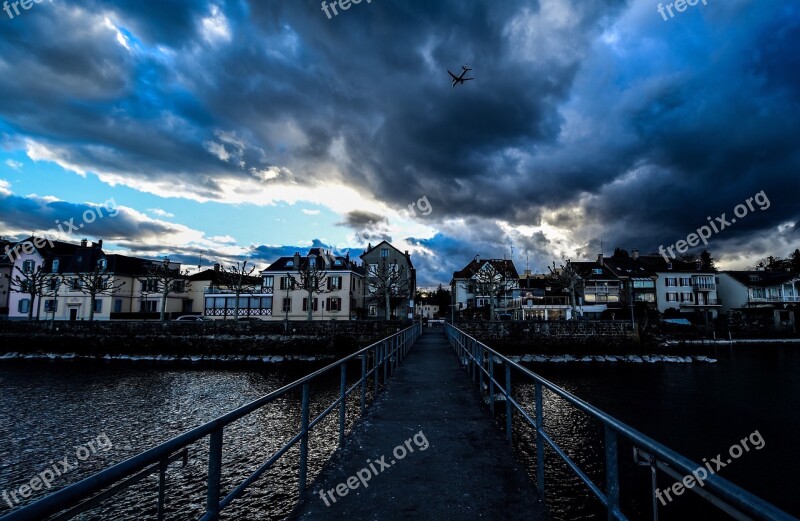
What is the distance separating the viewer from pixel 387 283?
4819 cm

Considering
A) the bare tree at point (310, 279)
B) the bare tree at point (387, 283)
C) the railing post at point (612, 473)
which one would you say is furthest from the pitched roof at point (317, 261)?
the railing post at point (612, 473)

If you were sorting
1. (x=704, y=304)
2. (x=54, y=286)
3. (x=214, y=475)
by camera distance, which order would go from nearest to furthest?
(x=214, y=475) < (x=54, y=286) < (x=704, y=304)

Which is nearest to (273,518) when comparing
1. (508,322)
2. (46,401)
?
(46,401)

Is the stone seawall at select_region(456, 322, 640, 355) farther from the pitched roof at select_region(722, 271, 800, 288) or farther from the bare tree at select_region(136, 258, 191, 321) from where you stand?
the pitched roof at select_region(722, 271, 800, 288)

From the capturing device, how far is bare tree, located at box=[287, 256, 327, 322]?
38562 millimetres

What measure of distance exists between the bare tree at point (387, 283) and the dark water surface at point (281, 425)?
1851cm

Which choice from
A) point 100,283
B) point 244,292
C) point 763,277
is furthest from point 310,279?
point 763,277

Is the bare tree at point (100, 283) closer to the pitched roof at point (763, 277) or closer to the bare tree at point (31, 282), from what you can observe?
the bare tree at point (31, 282)

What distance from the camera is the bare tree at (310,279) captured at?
38.6 meters

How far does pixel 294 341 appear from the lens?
112ft

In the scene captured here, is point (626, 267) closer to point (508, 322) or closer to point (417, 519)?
point (508, 322)

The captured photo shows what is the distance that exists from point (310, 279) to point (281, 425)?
24041 mm

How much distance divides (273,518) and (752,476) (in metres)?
13.1

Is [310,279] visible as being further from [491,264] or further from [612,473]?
[612,473]
